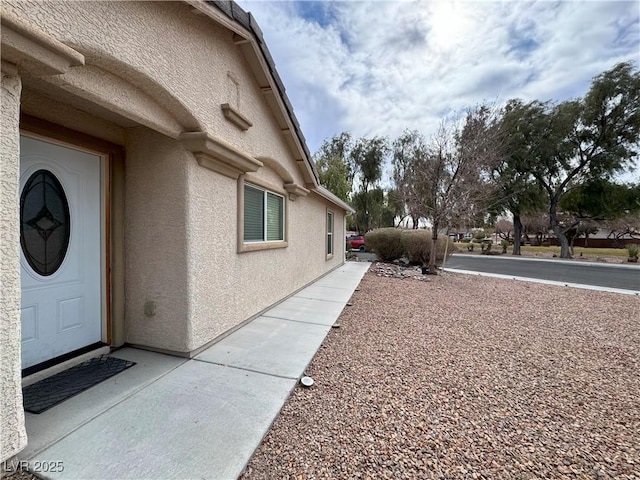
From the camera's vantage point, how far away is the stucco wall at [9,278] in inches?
76.5

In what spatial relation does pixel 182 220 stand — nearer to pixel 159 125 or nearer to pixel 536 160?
pixel 159 125

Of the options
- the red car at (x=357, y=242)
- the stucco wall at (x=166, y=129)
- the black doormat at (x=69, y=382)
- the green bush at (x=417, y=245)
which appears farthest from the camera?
the red car at (x=357, y=242)

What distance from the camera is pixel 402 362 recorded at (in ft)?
13.6

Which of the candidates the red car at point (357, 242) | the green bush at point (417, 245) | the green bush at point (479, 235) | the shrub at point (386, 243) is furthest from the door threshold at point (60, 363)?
the green bush at point (479, 235)

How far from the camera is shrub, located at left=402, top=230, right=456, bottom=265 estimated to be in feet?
50.9

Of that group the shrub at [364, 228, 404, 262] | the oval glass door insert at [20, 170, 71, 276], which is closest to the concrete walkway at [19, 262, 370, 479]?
the oval glass door insert at [20, 170, 71, 276]

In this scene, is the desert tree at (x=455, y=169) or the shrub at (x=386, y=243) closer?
the desert tree at (x=455, y=169)

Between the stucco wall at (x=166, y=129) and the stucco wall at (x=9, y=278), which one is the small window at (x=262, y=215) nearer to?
the stucco wall at (x=166, y=129)

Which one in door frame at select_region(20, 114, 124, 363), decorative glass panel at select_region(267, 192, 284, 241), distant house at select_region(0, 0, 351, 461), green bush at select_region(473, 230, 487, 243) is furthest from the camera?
green bush at select_region(473, 230, 487, 243)

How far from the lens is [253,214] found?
5.58 metres

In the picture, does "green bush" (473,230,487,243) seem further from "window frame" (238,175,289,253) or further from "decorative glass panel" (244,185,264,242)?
"decorative glass panel" (244,185,264,242)

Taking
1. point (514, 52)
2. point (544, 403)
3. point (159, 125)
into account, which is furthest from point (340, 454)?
point (514, 52)

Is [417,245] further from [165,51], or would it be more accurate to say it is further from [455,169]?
[165,51]

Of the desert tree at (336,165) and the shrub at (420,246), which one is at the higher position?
the desert tree at (336,165)
